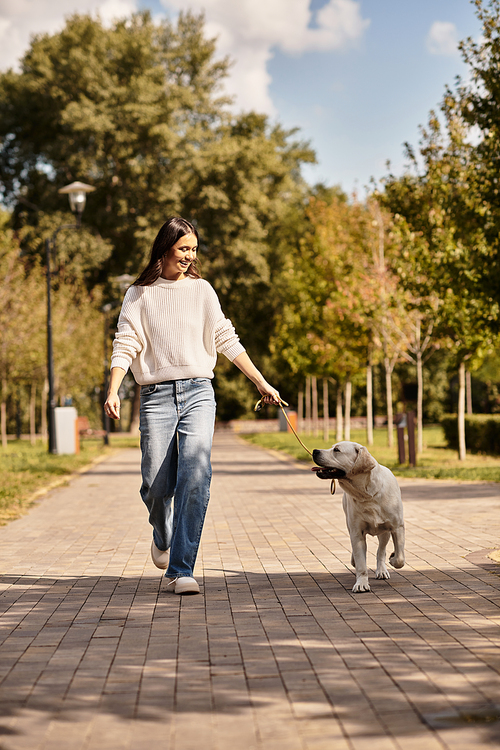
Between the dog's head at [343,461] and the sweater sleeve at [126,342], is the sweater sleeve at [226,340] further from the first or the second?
the dog's head at [343,461]

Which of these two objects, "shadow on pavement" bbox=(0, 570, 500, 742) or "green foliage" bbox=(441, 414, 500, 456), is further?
"green foliage" bbox=(441, 414, 500, 456)

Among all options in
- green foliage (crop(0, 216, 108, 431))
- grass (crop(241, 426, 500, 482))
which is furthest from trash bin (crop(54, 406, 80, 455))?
grass (crop(241, 426, 500, 482))

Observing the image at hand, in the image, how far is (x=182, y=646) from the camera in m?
4.33

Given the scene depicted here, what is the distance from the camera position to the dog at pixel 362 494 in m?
5.45

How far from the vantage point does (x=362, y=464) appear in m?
5.45

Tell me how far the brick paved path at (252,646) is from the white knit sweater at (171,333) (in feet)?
4.77

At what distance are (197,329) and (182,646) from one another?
6.93 ft

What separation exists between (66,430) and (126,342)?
691 inches

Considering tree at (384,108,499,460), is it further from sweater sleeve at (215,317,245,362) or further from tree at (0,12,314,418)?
tree at (0,12,314,418)

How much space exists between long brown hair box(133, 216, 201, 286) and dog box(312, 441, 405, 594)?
1551 mm

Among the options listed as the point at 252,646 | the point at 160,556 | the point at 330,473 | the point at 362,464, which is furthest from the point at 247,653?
the point at 160,556

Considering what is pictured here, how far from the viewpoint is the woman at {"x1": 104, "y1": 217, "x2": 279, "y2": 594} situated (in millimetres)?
5523

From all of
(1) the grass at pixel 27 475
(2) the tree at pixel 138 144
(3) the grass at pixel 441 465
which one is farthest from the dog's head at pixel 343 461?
(2) the tree at pixel 138 144

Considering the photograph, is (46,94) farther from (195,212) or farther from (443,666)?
(443,666)
